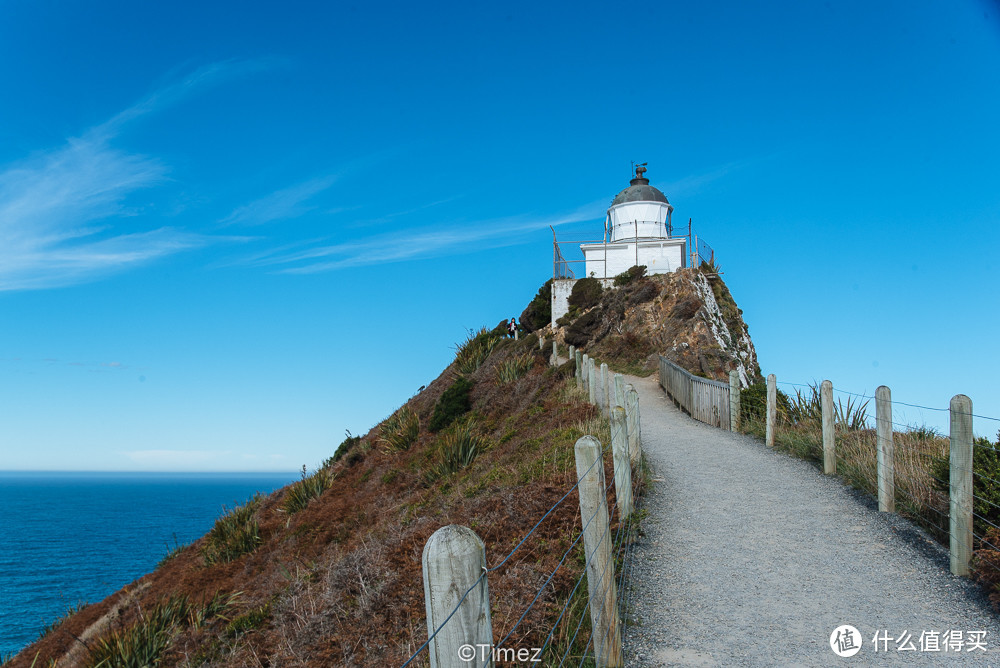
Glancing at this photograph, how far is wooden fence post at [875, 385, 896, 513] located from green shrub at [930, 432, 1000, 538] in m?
0.90

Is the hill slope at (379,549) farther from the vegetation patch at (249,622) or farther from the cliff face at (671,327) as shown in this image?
the cliff face at (671,327)

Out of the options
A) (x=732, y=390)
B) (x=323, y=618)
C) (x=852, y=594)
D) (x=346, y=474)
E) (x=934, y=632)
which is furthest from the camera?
(x=346, y=474)

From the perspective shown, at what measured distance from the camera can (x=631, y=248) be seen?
40000 mm

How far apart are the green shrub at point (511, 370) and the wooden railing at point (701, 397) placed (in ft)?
15.4

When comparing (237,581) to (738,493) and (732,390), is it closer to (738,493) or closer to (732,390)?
(738,493)

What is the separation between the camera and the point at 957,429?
18.6 ft

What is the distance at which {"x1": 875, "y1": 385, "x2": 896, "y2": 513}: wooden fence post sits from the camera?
23.7 ft

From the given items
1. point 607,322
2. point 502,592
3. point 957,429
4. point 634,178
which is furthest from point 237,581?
point 634,178

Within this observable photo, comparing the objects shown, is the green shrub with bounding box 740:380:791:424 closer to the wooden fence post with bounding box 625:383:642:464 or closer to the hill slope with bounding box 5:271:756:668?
the hill slope with bounding box 5:271:756:668

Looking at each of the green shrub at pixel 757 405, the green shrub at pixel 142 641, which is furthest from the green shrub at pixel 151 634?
the green shrub at pixel 757 405

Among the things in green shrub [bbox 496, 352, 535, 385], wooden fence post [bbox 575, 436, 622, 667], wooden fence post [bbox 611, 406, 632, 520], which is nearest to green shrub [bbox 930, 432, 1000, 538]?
wooden fence post [bbox 611, 406, 632, 520]

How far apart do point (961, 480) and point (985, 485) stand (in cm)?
53

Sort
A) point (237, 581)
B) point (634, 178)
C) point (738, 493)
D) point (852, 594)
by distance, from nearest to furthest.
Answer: point (852, 594) < point (738, 493) < point (237, 581) < point (634, 178)

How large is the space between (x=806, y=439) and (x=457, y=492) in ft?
19.7
